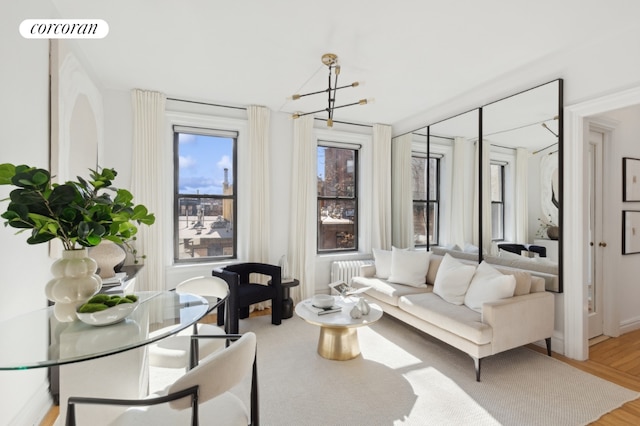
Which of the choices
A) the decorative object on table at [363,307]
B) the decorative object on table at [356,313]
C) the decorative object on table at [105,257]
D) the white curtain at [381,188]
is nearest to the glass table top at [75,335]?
the decorative object on table at [105,257]

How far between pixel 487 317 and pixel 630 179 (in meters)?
2.71

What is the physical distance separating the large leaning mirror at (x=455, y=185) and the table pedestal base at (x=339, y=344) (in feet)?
6.64

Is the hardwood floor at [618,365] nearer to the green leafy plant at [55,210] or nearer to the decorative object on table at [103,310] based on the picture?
the decorative object on table at [103,310]

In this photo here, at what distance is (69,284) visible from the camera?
1.44 m

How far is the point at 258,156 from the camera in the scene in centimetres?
445

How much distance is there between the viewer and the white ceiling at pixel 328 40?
2.30m

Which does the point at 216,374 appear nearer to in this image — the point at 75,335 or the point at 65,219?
the point at 75,335

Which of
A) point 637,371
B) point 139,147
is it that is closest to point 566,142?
point 637,371

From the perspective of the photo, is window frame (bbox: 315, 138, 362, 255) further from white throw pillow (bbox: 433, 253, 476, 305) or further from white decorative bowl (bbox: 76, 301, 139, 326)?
white decorative bowl (bbox: 76, 301, 139, 326)

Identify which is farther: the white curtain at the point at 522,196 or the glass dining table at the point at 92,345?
the white curtain at the point at 522,196

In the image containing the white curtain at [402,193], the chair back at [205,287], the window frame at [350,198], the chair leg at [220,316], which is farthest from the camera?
the window frame at [350,198]

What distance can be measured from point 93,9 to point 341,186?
3811mm

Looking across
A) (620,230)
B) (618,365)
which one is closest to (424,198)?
(620,230)

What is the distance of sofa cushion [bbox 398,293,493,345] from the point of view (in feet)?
8.53
